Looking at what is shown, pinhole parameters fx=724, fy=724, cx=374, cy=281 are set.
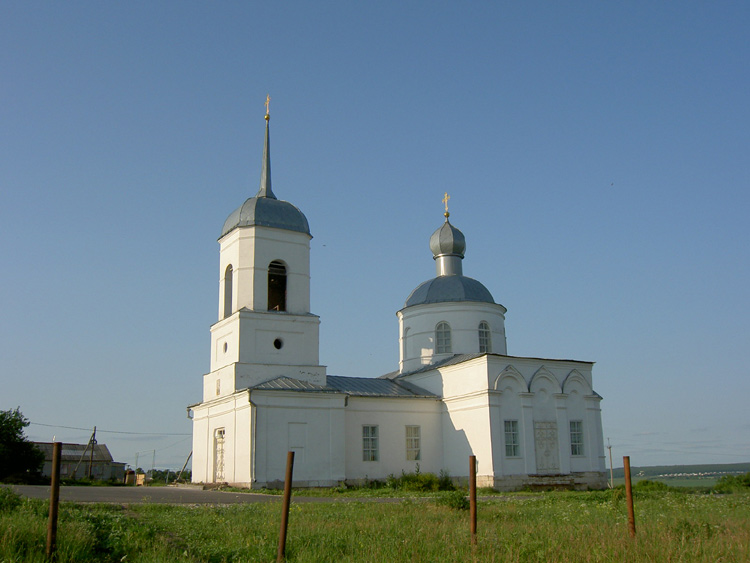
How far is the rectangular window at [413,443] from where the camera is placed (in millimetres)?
29078

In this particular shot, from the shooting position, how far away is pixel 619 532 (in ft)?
35.1

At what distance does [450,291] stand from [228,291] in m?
10.5

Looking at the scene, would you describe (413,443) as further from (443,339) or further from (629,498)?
(629,498)

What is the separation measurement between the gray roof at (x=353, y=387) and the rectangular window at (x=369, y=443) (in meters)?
1.37

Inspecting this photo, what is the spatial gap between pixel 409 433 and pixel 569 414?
6.49m

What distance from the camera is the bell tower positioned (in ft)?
88.8

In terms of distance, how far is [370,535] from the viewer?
35.8ft

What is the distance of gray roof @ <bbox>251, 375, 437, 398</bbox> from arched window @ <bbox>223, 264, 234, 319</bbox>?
3.84 m

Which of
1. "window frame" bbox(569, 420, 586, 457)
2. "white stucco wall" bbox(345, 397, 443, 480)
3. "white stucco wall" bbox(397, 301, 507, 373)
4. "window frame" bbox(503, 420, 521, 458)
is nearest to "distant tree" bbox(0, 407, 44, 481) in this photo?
"white stucco wall" bbox(345, 397, 443, 480)

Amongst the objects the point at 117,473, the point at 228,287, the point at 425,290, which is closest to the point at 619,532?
the point at 228,287

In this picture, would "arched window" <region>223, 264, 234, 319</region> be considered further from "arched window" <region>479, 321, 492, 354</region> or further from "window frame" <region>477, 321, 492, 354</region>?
"arched window" <region>479, 321, 492, 354</region>

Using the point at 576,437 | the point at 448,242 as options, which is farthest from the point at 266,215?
the point at 576,437

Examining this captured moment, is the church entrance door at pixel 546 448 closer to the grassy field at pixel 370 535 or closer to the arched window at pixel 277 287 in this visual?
the arched window at pixel 277 287

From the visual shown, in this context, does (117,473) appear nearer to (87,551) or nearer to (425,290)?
(425,290)
